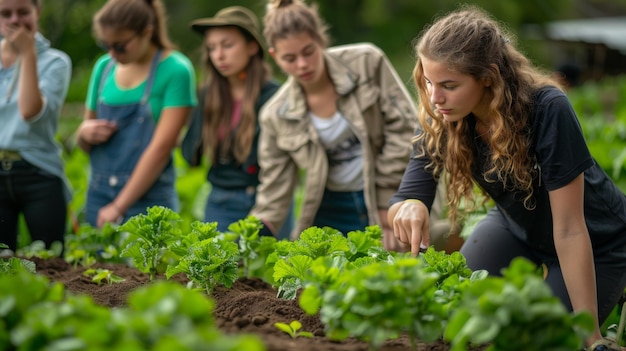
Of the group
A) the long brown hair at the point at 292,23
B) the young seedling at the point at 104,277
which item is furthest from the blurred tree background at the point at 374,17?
the young seedling at the point at 104,277

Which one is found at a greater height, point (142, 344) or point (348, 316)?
point (142, 344)

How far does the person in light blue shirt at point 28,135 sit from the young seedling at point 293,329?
2329 mm

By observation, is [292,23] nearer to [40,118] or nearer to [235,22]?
[235,22]

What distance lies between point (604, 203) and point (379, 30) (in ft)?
58.7

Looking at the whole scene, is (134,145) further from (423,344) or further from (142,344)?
(142,344)

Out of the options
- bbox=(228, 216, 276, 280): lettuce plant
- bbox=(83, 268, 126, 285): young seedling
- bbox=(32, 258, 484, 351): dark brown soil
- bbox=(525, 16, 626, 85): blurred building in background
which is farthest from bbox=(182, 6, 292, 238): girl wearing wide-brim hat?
bbox=(525, 16, 626, 85): blurred building in background

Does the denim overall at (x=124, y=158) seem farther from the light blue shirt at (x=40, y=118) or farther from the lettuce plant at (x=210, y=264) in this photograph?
the lettuce plant at (x=210, y=264)

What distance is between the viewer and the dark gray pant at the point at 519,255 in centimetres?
344

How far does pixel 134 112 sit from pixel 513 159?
9.35 ft

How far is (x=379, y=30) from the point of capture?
68.5 ft

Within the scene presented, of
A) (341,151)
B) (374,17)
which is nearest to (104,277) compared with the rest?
(341,151)

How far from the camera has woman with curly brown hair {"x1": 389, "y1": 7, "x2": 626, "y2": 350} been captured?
299 centimetres

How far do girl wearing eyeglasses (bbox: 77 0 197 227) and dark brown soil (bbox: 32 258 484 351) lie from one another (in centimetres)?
112

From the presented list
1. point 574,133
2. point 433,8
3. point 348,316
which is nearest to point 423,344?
point 348,316
